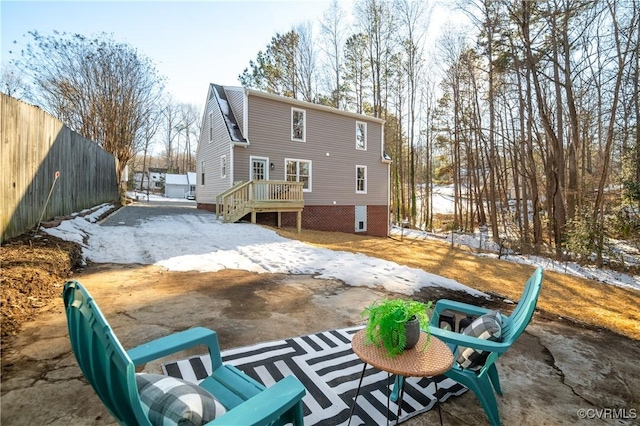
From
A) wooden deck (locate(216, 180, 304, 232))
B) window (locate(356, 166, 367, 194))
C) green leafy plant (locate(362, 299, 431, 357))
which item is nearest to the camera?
green leafy plant (locate(362, 299, 431, 357))

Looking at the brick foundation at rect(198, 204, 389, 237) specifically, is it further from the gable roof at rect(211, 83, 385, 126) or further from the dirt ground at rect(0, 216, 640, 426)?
the dirt ground at rect(0, 216, 640, 426)

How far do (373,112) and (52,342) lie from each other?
823 inches

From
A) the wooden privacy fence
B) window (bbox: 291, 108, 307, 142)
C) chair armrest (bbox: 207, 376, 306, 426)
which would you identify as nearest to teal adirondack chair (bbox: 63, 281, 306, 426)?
chair armrest (bbox: 207, 376, 306, 426)

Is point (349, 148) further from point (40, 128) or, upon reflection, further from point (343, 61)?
point (40, 128)

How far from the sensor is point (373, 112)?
818 inches

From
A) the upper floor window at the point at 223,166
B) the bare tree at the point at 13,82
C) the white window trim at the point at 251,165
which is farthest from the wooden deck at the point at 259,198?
the bare tree at the point at 13,82

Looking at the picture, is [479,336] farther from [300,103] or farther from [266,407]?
[300,103]

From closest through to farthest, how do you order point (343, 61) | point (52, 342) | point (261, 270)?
point (52, 342)
point (261, 270)
point (343, 61)

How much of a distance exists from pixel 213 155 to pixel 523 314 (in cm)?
1426

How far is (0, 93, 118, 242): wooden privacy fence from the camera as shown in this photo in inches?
171

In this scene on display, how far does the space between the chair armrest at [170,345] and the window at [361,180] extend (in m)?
14.1

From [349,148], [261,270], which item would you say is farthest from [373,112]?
[261,270]

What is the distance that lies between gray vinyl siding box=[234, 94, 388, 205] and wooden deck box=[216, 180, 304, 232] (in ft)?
4.66
